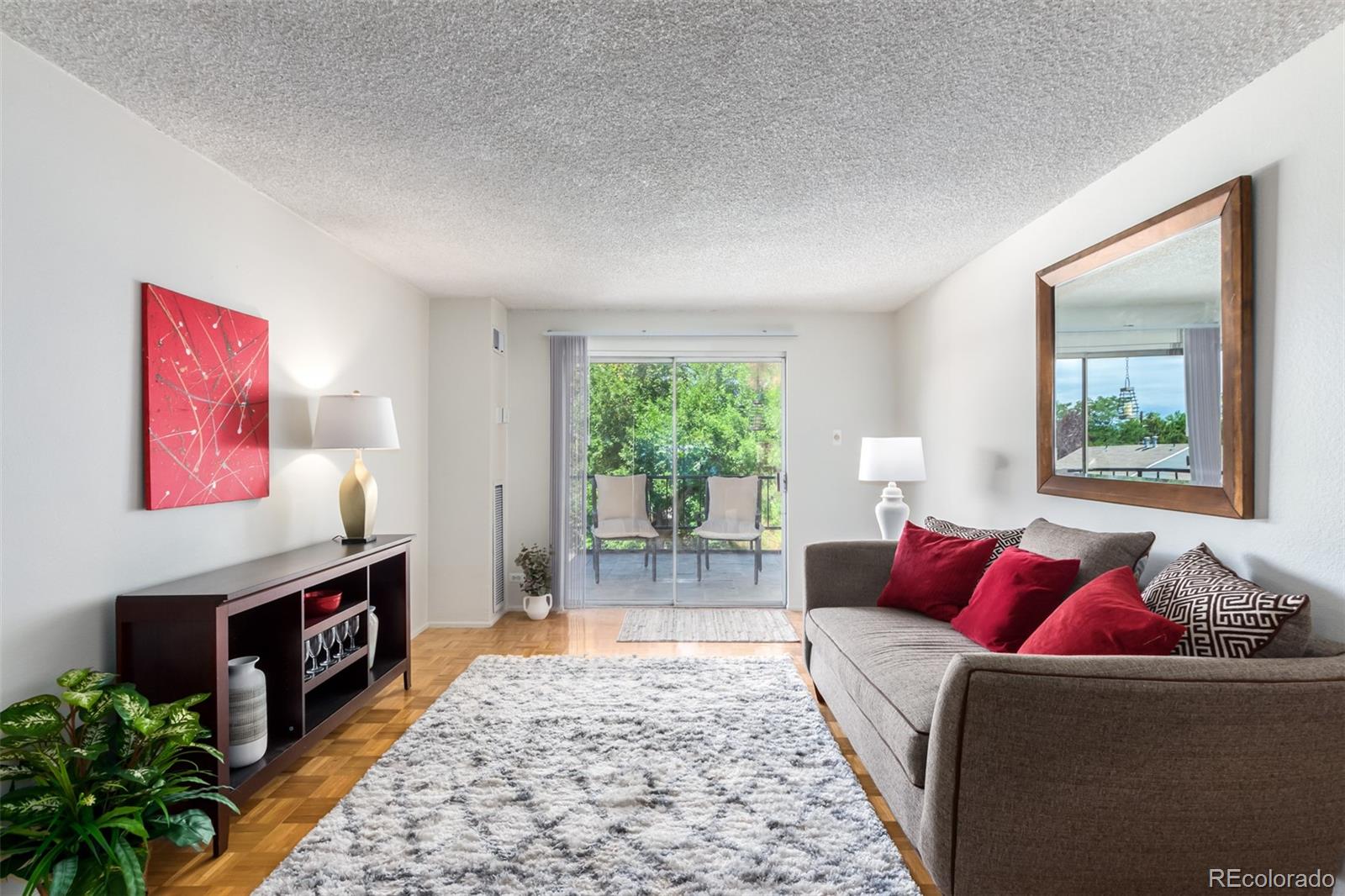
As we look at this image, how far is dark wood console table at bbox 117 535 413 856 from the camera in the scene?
7.18 ft

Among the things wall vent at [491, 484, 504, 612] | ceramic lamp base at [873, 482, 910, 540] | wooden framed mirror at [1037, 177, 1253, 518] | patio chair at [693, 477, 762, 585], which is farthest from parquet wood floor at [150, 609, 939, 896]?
wooden framed mirror at [1037, 177, 1253, 518]

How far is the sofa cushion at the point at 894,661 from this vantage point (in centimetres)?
202

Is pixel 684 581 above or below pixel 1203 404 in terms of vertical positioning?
below

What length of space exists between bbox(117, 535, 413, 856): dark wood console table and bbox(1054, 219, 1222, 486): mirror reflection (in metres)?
3.15

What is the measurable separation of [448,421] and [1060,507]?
12.9 feet

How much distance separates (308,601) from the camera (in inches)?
117

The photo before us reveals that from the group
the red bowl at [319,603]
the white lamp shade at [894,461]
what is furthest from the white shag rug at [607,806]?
the white lamp shade at [894,461]

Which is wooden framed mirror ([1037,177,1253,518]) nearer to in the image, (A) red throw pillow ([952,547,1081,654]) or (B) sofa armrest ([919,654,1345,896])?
(A) red throw pillow ([952,547,1081,654])

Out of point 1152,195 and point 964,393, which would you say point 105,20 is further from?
point 964,393

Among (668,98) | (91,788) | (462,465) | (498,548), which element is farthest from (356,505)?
(668,98)

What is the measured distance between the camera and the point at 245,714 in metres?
2.43

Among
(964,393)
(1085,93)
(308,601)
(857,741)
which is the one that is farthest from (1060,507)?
(308,601)

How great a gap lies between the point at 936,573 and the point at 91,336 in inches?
127

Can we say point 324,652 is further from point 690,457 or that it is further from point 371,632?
point 690,457
